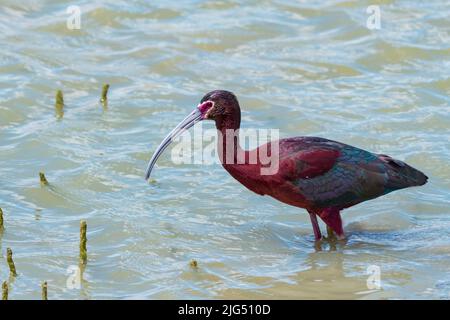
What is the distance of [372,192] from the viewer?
9.54m

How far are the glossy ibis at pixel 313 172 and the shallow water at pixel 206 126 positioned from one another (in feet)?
1.25

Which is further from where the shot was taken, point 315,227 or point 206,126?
point 206,126

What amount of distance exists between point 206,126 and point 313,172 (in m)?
2.74

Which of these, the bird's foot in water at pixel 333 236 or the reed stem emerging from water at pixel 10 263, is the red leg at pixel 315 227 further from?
the reed stem emerging from water at pixel 10 263

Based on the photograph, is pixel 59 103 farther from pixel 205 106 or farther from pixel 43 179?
pixel 205 106

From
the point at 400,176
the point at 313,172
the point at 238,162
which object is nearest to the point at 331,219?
the point at 313,172

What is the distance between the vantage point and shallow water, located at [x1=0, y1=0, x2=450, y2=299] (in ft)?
28.6

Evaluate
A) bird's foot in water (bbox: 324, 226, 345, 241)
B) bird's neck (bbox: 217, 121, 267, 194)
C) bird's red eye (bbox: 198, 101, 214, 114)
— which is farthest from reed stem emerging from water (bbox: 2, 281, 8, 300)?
bird's foot in water (bbox: 324, 226, 345, 241)

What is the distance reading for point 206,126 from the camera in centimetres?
1188

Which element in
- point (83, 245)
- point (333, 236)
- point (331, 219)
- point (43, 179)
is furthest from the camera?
point (43, 179)

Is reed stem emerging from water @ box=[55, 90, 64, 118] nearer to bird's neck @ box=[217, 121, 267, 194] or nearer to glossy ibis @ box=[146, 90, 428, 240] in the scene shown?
glossy ibis @ box=[146, 90, 428, 240]
